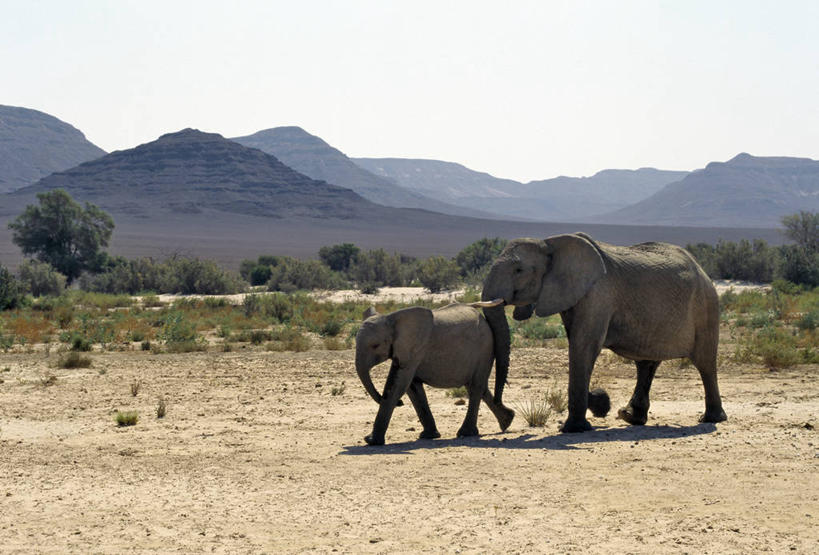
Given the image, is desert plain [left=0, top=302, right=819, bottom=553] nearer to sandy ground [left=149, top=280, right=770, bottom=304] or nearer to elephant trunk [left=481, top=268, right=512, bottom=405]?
elephant trunk [left=481, top=268, right=512, bottom=405]

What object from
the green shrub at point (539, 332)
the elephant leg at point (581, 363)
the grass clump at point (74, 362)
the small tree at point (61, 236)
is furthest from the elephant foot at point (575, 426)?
the small tree at point (61, 236)

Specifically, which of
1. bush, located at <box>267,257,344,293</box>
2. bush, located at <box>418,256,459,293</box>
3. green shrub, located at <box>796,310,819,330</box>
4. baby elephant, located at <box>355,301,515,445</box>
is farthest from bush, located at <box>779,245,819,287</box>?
baby elephant, located at <box>355,301,515,445</box>

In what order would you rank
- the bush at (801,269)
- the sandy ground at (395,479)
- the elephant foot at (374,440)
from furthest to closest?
the bush at (801,269) < the elephant foot at (374,440) < the sandy ground at (395,479)

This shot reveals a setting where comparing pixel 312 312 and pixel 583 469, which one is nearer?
pixel 583 469

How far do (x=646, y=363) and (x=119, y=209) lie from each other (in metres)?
142

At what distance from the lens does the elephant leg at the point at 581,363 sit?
10.2 m

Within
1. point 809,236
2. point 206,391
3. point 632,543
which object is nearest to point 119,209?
point 809,236

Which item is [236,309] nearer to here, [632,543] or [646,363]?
[646,363]

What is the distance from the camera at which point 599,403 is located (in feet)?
37.1

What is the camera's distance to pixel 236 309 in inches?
1276

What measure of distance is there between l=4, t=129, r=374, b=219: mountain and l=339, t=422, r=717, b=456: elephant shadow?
137m

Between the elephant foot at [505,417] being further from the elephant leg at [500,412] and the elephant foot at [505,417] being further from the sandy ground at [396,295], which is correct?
the sandy ground at [396,295]

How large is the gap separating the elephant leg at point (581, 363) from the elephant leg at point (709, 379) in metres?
1.57

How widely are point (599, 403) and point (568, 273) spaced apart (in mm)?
1905
